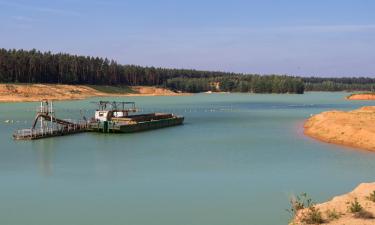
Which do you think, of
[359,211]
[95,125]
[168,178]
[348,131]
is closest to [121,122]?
[95,125]

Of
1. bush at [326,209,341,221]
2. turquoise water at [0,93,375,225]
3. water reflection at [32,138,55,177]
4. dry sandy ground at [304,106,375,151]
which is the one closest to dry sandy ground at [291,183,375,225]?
bush at [326,209,341,221]

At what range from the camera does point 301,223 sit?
21422mm

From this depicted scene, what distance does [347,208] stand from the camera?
74.5ft

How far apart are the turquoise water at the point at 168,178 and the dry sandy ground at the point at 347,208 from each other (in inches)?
90.6

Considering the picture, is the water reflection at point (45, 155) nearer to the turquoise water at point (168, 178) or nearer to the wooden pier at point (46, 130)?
the turquoise water at point (168, 178)

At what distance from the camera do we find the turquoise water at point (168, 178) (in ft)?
84.4

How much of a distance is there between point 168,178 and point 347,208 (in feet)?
49.6

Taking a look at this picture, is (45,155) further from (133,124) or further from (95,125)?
(133,124)

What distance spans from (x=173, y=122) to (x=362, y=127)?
33.6 meters

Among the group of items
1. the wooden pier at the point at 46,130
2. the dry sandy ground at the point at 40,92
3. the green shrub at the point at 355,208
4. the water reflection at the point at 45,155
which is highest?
the dry sandy ground at the point at 40,92

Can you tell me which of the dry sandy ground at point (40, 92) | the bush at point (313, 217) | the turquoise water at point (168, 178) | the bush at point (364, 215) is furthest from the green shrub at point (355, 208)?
the dry sandy ground at point (40, 92)

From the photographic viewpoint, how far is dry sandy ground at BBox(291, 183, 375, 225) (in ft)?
67.5

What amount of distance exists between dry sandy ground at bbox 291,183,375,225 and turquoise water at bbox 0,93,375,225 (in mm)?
2301

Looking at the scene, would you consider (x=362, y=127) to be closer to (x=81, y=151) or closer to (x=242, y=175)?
(x=242, y=175)
